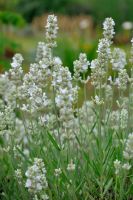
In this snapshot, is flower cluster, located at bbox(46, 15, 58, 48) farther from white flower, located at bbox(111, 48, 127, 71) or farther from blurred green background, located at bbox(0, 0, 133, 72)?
blurred green background, located at bbox(0, 0, 133, 72)

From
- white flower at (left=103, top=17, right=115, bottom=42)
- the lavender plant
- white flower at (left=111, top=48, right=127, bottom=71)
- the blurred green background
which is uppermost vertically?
the blurred green background

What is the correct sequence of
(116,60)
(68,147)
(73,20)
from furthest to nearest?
(73,20)
(116,60)
(68,147)

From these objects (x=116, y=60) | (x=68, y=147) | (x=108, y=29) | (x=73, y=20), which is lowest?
(x=68, y=147)

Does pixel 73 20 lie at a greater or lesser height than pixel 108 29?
greater

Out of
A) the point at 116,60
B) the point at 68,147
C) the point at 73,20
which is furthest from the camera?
the point at 73,20

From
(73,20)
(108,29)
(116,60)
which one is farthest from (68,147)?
(73,20)

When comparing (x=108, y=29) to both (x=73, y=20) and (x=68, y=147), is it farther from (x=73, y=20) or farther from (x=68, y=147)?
(x=73, y=20)

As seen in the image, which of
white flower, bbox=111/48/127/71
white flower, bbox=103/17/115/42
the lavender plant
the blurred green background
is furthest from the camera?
the blurred green background

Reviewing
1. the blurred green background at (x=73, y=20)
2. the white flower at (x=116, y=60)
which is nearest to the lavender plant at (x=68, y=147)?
the white flower at (x=116, y=60)

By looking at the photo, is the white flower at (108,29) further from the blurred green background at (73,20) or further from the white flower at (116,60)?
the blurred green background at (73,20)

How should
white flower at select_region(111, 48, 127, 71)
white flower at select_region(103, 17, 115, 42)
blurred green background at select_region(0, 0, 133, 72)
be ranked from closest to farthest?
1. white flower at select_region(103, 17, 115, 42)
2. white flower at select_region(111, 48, 127, 71)
3. blurred green background at select_region(0, 0, 133, 72)

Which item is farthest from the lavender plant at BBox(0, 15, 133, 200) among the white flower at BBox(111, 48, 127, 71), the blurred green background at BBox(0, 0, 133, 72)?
the blurred green background at BBox(0, 0, 133, 72)

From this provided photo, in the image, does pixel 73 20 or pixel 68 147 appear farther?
pixel 73 20
